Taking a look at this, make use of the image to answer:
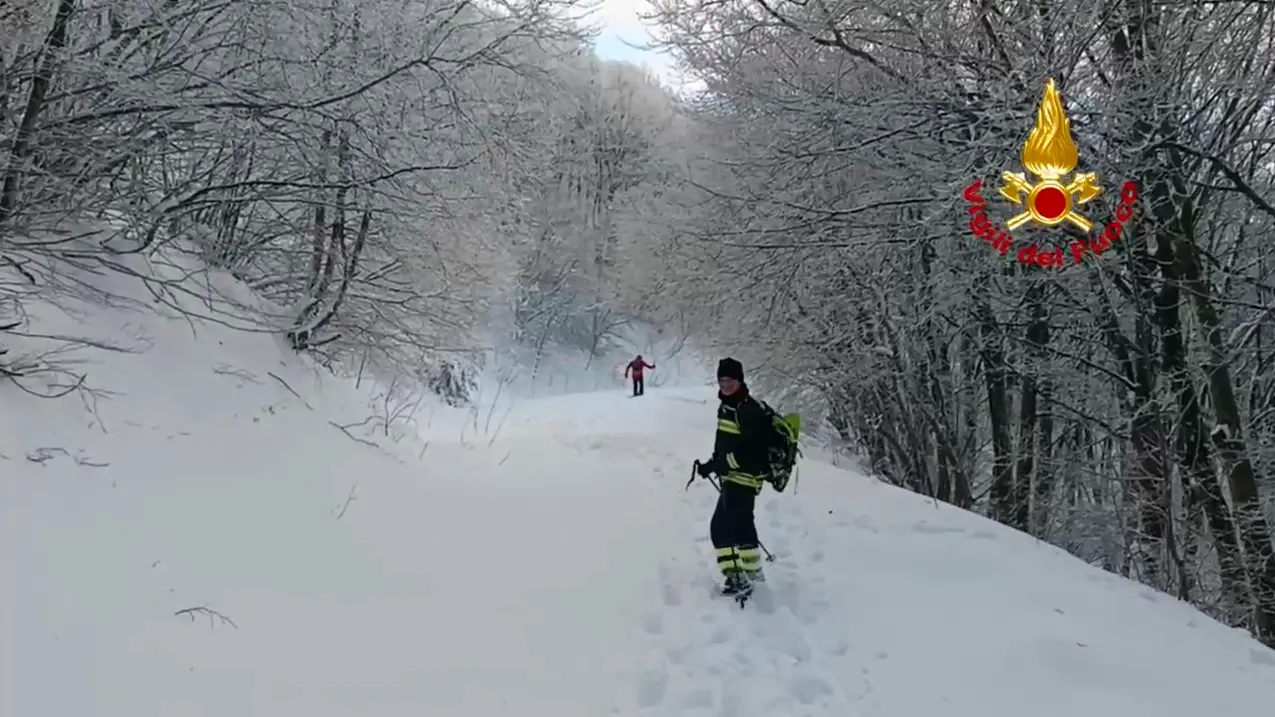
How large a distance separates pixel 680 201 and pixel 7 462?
34.4 ft

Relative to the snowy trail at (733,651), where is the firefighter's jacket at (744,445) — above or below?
above

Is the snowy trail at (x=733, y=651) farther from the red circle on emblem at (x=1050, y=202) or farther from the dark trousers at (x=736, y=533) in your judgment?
the red circle on emblem at (x=1050, y=202)

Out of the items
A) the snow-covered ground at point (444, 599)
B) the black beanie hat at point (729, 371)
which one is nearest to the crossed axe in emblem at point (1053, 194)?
the black beanie hat at point (729, 371)

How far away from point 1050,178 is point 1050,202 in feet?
1.57

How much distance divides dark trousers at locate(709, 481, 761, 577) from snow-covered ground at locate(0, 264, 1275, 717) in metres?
0.28

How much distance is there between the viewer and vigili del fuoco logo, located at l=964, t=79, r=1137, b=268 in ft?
18.5

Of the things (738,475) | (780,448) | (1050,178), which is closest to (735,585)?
(738,475)

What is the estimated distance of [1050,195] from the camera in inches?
251

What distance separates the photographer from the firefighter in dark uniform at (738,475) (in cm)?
531

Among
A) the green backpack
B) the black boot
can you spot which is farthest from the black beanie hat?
the black boot

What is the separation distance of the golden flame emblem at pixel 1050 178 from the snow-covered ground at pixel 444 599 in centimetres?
258

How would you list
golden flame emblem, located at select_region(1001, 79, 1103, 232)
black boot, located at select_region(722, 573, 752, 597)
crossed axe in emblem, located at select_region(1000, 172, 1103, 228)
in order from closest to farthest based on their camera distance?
black boot, located at select_region(722, 573, 752, 597)
golden flame emblem, located at select_region(1001, 79, 1103, 232)
crossed axe in emblem, located at select_region(1000, 172, 1103, 228)

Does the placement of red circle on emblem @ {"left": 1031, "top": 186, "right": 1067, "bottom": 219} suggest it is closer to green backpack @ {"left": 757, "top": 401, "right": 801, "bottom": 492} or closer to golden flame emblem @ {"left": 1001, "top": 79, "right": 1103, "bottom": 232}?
golden flame emblem @ {"left": 1001, "top": 79, "right": 1103, "bottom": 232}

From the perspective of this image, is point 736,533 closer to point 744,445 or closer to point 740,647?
point 744,445
